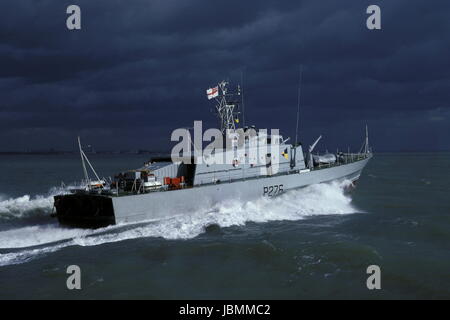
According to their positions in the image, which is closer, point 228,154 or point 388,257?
point 388,257

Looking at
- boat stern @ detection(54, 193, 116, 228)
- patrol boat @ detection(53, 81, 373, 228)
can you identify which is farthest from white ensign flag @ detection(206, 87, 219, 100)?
boat stern @ detection(54, 193, 116, 228)

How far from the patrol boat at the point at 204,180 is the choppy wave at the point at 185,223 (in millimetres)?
482

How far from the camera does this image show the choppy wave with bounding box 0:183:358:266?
14422 millimetres

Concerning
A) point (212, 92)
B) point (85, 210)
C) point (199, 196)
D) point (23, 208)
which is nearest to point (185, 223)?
point (199, 196)

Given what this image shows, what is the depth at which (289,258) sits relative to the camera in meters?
13.0

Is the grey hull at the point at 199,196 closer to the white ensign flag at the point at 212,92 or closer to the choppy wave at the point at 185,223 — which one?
the choppy wave at the point at 185,223

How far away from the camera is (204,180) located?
65.8 ft

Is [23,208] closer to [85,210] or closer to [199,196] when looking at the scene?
[85,210]

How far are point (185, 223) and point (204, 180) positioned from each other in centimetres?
331

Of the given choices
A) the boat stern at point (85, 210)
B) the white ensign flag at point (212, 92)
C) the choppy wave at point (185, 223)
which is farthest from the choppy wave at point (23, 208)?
the white ensign flag at point (212, 92)

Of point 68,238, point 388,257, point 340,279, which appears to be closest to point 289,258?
point 340,279
